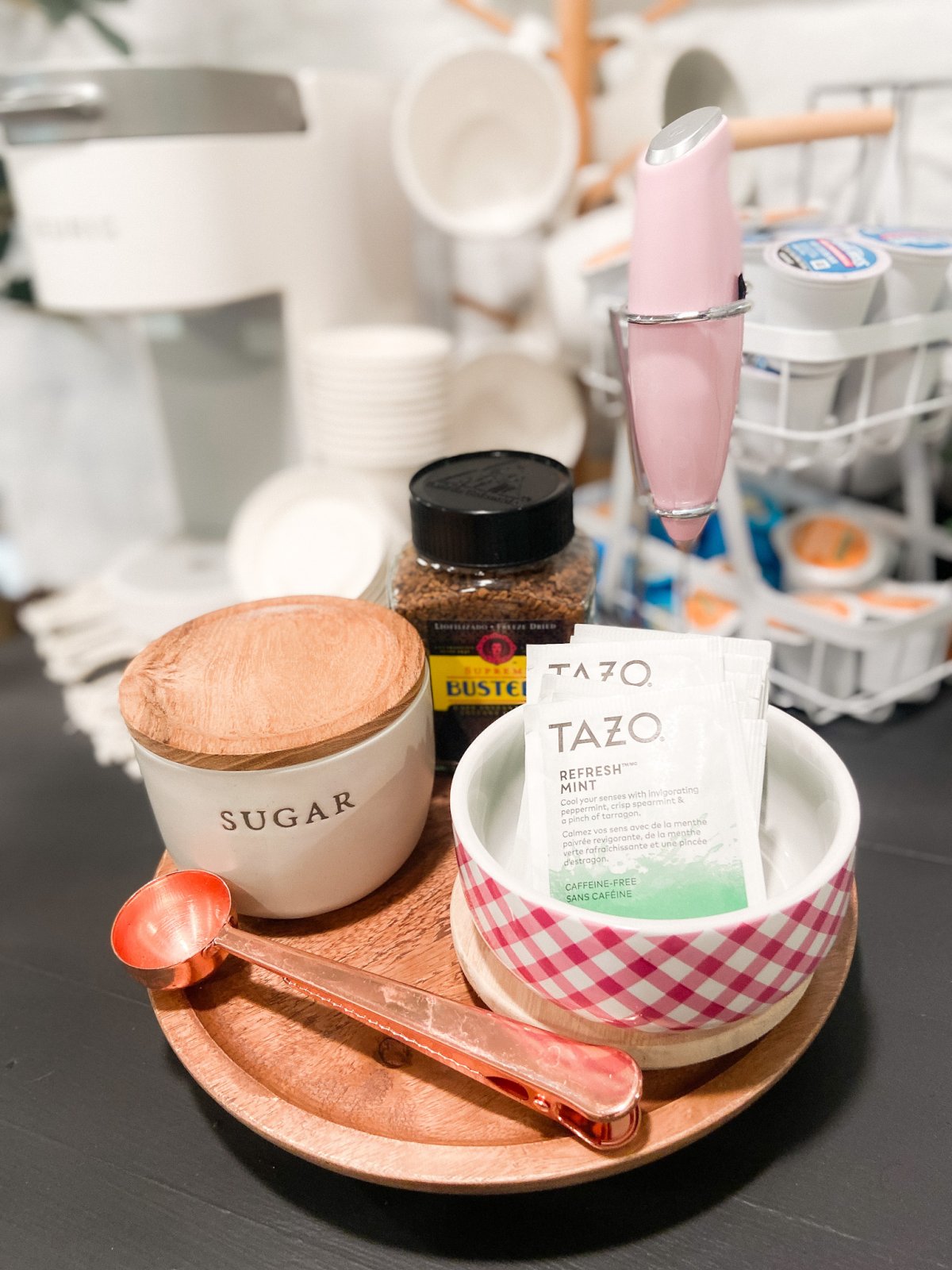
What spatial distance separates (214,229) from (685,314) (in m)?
0.55

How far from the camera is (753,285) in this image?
1.85 feet

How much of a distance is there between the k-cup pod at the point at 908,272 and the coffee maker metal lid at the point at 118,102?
53 centimetres

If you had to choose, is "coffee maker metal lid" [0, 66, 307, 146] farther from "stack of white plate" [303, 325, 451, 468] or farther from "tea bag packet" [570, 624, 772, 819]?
"tea bag packet" [570, 624, 772, 819]

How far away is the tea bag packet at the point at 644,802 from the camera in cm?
38

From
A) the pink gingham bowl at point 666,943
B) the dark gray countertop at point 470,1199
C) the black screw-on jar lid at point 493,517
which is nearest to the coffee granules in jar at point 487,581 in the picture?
the black screw-on jar lid at point 493,517

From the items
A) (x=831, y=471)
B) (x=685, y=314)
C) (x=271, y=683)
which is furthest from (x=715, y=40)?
(x=271, y=683)

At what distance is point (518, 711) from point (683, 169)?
244 millimetres

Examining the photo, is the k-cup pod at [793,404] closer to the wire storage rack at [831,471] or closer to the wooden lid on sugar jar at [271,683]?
the wire storage rack at [831,471]

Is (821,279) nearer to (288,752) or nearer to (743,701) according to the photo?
(743,701)

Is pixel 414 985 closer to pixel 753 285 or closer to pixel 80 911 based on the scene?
pixel 80 911

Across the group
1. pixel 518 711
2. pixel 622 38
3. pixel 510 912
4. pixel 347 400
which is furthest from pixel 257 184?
pixel 510 912

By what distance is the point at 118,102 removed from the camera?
73 cm

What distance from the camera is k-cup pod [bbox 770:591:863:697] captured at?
2.34 feet

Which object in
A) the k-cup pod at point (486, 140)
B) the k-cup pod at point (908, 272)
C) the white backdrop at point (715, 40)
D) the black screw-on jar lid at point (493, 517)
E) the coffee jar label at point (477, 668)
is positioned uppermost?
the white backdrop at point (715, 40)
